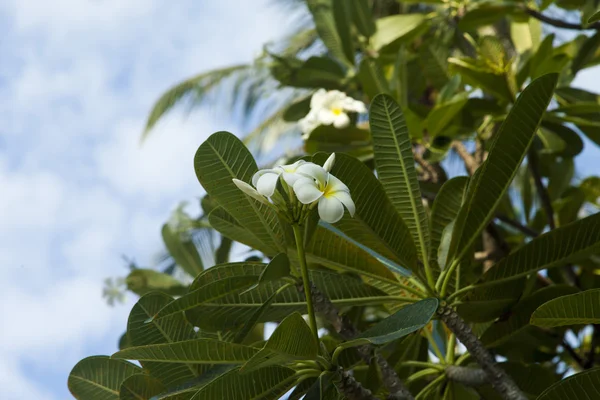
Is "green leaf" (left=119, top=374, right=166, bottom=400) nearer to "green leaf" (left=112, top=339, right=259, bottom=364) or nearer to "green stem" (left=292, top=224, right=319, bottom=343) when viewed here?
"green leaf" (left=112, top=339, right=259, bottom=364)

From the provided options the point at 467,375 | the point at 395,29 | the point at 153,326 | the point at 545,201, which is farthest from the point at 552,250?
the point at 395,29

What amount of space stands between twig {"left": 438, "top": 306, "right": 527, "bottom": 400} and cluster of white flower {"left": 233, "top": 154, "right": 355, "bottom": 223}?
1.03 feet

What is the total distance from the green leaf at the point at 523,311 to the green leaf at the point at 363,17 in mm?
995

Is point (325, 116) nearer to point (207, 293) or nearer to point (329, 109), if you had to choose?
point (329, 109)

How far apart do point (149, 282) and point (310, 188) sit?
94 centimetres

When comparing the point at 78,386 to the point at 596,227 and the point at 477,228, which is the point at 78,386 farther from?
the point at 596,227

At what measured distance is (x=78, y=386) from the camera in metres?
0.98

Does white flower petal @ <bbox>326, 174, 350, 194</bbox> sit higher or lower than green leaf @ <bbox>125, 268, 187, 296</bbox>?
lower

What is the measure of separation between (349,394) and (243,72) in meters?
7.04

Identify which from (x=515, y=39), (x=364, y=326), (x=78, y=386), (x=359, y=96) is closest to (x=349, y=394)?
(x=78, y=386)

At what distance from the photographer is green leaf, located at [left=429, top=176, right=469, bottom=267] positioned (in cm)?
112

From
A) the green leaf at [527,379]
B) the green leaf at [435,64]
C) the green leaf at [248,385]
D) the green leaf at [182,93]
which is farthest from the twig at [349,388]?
the green leaf at [182,93]

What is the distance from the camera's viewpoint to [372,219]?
98 cm

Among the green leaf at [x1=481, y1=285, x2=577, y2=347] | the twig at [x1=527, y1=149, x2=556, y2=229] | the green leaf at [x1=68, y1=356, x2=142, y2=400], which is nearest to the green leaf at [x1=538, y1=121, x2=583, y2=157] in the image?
the twig at [x1=527, y1=149, x2=556, y2=229]
